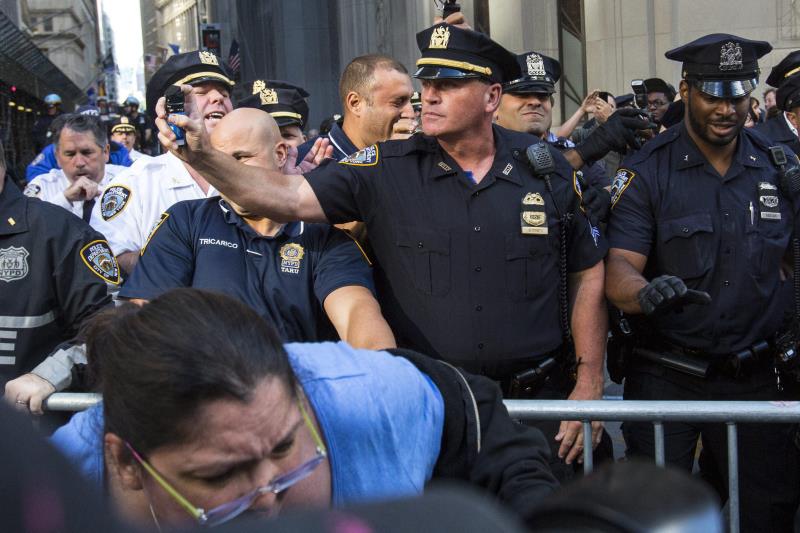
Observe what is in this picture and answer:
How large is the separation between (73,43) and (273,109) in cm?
10758

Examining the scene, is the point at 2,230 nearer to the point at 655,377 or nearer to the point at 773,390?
the point at 655,377

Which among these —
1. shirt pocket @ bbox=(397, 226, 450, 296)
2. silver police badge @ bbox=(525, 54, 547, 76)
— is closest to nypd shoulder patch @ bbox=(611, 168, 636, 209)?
shirt pocket @ bbox=(397, 226, 450, 296)

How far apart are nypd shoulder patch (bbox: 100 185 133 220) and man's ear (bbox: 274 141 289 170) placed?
1142 millimetres

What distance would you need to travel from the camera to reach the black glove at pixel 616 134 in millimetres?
4941

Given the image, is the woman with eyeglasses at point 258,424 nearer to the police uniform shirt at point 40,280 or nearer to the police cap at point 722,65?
the police uniform shirt at point 40,280

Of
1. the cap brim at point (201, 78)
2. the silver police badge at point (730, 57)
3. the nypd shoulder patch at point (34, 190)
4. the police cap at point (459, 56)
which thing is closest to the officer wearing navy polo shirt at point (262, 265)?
the police cap at point (459, 56)

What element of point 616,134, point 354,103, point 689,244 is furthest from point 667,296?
point 354,103

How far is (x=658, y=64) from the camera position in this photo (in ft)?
49.8

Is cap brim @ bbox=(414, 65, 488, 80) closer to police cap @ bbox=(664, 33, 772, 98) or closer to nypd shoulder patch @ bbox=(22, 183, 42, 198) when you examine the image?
police cap @ bbox=(664, 33, 772, 98)

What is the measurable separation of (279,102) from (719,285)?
121 inches

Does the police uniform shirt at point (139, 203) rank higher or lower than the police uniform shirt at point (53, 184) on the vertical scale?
lower

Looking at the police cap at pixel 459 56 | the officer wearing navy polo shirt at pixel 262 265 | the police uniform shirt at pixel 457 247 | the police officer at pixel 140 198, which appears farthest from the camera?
the police officer at pixel 140 198

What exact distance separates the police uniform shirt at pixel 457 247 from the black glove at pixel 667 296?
1.19 ft

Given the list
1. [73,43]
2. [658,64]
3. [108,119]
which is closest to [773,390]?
[658,64]
